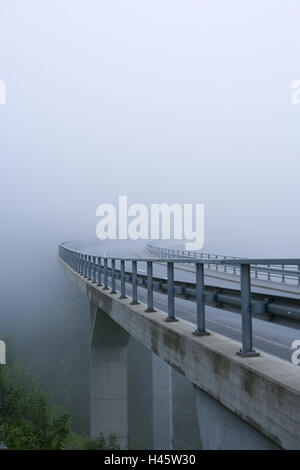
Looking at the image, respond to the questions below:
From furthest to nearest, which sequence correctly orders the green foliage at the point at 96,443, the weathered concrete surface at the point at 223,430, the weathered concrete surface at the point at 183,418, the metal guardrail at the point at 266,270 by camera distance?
1. the weathered concrete surface at the point at 183,418
2. the green foliage at the point at 96,443
3. the metal guardrail at the point at 266,270
4. the weathered concrete surface at the point at 223,430

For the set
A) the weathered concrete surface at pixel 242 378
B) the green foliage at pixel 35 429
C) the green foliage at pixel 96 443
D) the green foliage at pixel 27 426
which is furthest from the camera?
the green foliage at pixel 96 443

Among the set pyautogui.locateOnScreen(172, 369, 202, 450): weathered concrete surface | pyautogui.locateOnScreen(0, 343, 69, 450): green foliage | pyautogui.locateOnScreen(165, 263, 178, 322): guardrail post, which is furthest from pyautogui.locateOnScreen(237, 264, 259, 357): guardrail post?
pyautogui.locateOnScreen(172, 369, 202, 450): weathered concrete surface

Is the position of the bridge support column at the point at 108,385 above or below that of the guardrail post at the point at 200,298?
below

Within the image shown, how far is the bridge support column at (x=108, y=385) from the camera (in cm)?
2073

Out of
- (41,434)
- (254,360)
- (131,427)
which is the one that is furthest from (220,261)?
(131,427)

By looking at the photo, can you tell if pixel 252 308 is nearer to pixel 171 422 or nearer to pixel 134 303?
pixel 134 303

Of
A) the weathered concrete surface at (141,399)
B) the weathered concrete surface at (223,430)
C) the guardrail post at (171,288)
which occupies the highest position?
the guardrail post at (171,288)

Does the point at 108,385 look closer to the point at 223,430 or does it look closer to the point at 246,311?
the point at 223,430

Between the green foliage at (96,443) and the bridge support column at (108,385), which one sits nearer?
the green foliage at (96,443)

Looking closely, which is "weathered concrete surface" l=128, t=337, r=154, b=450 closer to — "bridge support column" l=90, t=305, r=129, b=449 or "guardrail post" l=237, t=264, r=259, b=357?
"bridge support column" l=90, t=305, r=129, b=449

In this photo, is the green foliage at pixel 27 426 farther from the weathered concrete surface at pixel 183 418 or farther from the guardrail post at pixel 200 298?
the weathered concrete surface at pixel 183 418

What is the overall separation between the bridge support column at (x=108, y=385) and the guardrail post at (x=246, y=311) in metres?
16.3

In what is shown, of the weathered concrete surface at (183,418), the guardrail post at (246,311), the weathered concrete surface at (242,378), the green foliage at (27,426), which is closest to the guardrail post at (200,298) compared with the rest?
the weathered concrete surface at (242,378)
